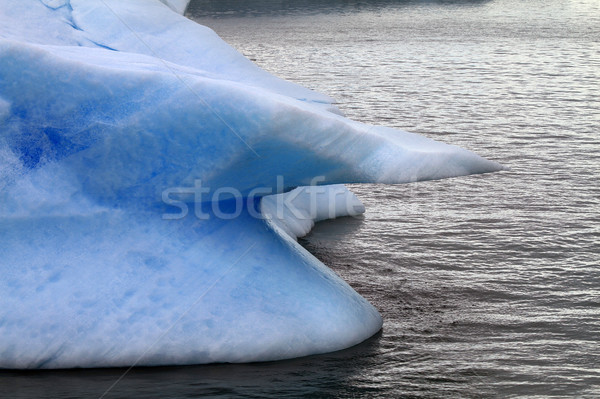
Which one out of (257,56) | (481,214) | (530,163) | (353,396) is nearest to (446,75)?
(257,56)

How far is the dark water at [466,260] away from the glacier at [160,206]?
0.64 ft

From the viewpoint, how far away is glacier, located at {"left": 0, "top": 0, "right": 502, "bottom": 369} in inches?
189

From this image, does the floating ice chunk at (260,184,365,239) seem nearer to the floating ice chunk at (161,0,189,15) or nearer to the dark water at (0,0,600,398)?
the dark water at (0,0,600,398)

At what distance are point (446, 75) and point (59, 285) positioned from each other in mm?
12623

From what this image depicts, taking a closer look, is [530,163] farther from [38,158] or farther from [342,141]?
[38,158]

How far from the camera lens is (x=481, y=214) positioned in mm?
7816

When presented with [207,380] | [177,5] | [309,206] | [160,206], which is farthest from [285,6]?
[207,380]

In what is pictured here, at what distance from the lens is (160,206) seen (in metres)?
5.18

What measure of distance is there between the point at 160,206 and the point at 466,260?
8.26 ft

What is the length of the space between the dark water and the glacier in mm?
194

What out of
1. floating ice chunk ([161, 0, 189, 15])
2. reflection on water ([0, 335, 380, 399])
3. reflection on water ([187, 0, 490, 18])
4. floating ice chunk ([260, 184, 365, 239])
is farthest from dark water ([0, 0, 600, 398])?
reflection on water ([187, 0, 490, 18])

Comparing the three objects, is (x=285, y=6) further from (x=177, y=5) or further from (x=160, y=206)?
(x=160, y=206)

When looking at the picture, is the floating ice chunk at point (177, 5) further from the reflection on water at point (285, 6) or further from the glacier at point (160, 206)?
the reflection on water at point (285, 6)

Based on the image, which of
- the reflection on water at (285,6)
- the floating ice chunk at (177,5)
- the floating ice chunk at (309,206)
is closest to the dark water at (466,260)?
the floating ice chunk at (309,206)
